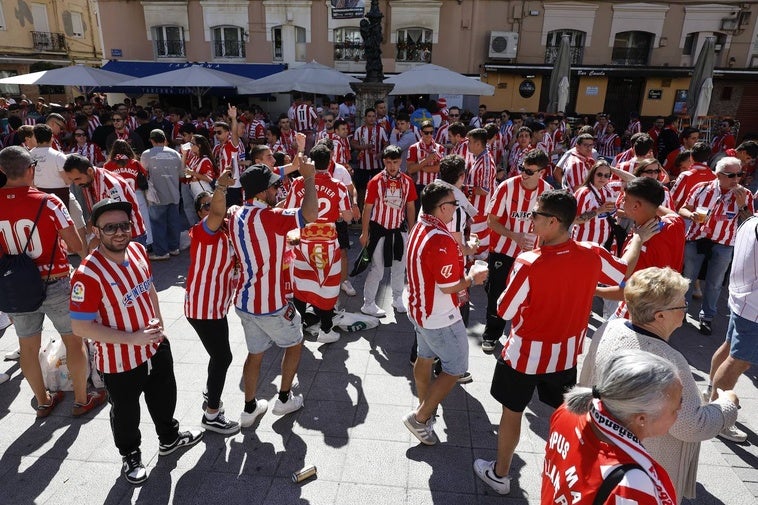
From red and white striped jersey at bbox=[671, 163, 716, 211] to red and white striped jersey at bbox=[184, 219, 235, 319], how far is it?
18.0ft

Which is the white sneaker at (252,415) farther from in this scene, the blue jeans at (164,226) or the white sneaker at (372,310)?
the blue jeans at (164,226)

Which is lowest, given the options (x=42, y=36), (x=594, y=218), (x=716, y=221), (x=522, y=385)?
(x=522, y=385)

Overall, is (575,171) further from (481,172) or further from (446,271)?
(446,271)

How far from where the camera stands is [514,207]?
16.1ft

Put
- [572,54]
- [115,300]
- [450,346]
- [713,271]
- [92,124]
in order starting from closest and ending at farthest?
[115,300] < [450,346] < [713,271] < [92,124] < [572,54]

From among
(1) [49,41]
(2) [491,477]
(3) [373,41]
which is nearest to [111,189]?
(2) [491,477]

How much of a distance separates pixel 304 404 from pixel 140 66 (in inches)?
787

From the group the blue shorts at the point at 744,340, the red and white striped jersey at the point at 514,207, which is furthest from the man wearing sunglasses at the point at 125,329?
the blue shorts at the point at 744,340

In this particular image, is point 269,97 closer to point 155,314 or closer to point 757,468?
point 155,314

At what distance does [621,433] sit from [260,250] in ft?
8.60

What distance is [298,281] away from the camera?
17.2 feet

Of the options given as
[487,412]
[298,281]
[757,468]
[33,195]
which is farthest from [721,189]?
[33,195]

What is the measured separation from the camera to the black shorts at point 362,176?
9.55 metres

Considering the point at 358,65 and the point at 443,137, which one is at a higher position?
the point at 358,65
